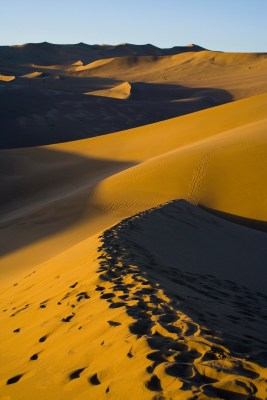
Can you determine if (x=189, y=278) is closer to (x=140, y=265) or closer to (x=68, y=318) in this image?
(x=140, y=265)

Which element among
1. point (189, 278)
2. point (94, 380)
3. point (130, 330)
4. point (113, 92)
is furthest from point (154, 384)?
point (113, 92)

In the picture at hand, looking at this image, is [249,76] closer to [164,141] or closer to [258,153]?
[164,141]

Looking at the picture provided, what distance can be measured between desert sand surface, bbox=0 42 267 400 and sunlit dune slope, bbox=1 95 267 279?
5 centimetres

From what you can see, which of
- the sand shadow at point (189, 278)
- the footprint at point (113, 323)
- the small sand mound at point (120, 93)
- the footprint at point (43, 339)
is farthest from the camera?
the small sand mound at point (120, 93)

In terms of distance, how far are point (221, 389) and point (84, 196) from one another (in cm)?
1200

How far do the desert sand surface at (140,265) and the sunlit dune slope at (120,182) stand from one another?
0.05 m

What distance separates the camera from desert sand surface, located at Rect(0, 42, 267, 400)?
3.20 metres

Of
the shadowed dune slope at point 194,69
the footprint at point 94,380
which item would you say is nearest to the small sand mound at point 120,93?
the shadowed dune slope at point 194,69

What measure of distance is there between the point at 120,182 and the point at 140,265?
926cm

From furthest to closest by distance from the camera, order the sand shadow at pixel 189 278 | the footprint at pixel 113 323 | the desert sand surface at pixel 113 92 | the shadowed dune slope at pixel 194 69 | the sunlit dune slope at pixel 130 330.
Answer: the shadowed dune slope at pixel 194 69, the desert sand surface at pixel 113 92, the footprint at pixel 113 323, the sand shadow at pixel 189 278, the sunlit dune slope at pixel 130 330

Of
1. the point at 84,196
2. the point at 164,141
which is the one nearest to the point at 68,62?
the point at 164,141

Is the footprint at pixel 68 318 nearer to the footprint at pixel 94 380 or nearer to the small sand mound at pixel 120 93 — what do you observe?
the footprint at pixel 94 380

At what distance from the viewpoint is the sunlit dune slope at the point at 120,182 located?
12.1 m

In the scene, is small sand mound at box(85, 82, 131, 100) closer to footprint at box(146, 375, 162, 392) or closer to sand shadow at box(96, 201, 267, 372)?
sand shadow at box(96, 201, 267, 372)
